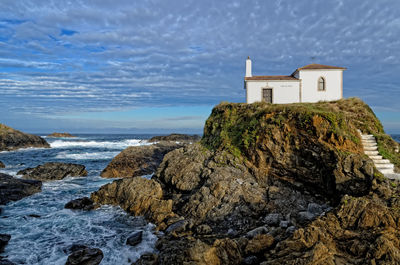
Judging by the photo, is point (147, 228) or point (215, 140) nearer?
point (147, 228)

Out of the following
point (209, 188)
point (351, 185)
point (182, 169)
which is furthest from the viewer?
point (182, 169)

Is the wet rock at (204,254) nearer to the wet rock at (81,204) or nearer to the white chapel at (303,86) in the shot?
the wet rock at (81,204)

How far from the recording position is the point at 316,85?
76.6 ft

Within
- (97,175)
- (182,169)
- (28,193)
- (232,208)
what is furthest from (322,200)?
(97,175)

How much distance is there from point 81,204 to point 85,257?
6037 mm

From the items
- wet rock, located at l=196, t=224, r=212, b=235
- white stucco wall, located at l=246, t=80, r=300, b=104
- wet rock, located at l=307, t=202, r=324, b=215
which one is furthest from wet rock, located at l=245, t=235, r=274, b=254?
white stucco wall, located at l=246, t=80, r=300, b=104

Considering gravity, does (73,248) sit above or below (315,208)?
below

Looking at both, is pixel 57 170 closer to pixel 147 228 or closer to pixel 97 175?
pixel 97 175

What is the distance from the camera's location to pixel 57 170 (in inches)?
869

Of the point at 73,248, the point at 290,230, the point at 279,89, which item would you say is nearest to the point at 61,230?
the point at 73,248

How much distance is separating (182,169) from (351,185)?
8804 millimetres

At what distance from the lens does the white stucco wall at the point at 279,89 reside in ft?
77.2

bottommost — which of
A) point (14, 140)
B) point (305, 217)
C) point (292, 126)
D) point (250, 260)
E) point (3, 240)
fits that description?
point (3, 240)

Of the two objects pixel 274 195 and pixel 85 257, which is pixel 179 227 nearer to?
pixel 85 257
